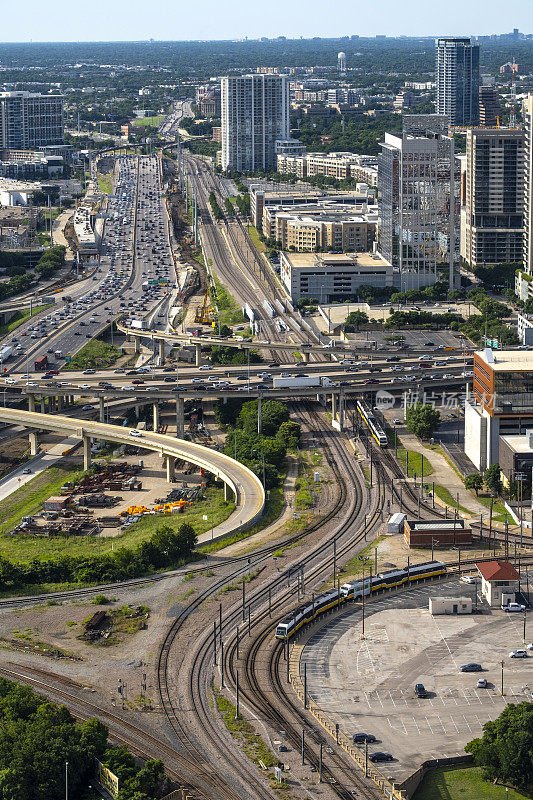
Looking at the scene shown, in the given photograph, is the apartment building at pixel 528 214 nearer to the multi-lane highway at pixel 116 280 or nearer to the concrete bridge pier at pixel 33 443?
the multi-lane highway at pixel 116 280

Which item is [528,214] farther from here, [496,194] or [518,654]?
[518,654]

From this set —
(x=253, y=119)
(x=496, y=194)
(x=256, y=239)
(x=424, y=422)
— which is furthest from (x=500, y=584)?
(x=253, y=119)

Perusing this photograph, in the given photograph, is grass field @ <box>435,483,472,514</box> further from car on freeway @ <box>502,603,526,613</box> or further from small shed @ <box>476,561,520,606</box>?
car on freeway @ <box>502,603,526,613</box>

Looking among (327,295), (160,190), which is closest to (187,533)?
(327,295)

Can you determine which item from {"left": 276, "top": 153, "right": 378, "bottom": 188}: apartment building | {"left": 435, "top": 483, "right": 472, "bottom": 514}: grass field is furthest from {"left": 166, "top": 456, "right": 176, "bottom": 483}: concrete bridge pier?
{"left": 276, "top": 153, "right": 378, "bottom": 188}: apartment building

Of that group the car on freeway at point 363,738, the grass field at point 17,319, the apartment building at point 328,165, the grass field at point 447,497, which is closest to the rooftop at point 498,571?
the grass field at point 447,497

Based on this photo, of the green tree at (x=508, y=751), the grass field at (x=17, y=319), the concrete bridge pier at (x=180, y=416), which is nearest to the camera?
the green tree at (x=508, y=751)

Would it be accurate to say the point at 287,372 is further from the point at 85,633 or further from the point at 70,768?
the point at 70,768
